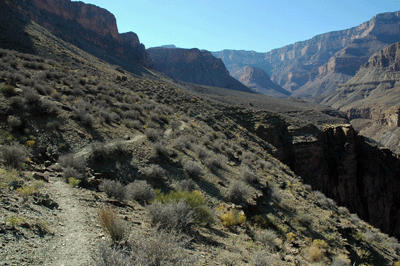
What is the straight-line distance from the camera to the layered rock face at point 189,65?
134 meters

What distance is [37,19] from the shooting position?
5188 centimetres

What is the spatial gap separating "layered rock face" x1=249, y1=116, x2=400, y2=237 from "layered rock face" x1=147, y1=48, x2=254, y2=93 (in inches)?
4275

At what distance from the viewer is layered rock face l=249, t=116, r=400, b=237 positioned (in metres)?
23.6

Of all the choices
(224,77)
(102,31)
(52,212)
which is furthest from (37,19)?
(224,77)

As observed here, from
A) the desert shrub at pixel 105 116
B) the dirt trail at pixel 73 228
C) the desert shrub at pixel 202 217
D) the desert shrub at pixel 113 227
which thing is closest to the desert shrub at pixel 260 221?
the desert shrub at pixel 202 217

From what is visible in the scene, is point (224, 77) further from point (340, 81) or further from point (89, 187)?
point (89, 187)

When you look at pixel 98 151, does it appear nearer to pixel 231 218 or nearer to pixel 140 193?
pixel 140 193

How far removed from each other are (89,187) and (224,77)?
135 m

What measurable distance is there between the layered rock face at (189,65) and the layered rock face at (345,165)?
356ft

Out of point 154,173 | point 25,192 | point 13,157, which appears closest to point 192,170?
point 154,173

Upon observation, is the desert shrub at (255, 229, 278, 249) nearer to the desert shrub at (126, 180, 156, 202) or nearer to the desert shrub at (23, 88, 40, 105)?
the desert shrub at (126, 180, 156, 202)

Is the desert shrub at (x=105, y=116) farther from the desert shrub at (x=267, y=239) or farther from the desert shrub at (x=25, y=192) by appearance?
the desert shrub at (x=267, y=239)

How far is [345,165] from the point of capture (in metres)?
25.1

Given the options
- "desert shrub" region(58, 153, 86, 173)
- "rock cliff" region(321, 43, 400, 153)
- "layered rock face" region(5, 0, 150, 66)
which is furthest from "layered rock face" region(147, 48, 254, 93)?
"desert shrub" region(58, 153, 86, 173)
